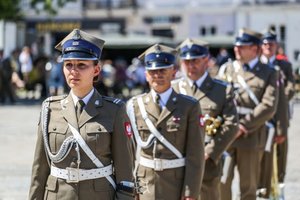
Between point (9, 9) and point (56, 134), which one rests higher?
point (56, 134)

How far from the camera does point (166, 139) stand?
21.1ft

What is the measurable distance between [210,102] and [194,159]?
52.0 inches

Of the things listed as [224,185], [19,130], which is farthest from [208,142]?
[19,130]

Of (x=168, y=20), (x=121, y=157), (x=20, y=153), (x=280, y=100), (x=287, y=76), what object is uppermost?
(x=121, y=157)

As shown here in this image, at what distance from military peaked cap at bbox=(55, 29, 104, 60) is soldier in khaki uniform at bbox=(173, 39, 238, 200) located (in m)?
2.54

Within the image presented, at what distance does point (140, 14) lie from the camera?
1981 inches

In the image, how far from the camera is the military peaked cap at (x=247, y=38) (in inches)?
342

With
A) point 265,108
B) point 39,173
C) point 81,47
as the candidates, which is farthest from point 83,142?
point 265,108

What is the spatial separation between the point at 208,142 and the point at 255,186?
1.41m

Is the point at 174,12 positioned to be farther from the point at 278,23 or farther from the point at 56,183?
the point at 56,183

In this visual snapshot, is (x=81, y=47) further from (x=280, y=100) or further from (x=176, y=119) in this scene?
(x=280, y=100)

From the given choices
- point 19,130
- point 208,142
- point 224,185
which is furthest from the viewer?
point 19,130

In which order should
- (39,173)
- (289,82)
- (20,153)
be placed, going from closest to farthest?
(39,173) < (289,82) < (20,153)

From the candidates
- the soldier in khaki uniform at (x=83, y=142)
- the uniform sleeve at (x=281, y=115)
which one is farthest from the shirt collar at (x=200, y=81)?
the soldier in khaki uniform at (x=83, y=142)
